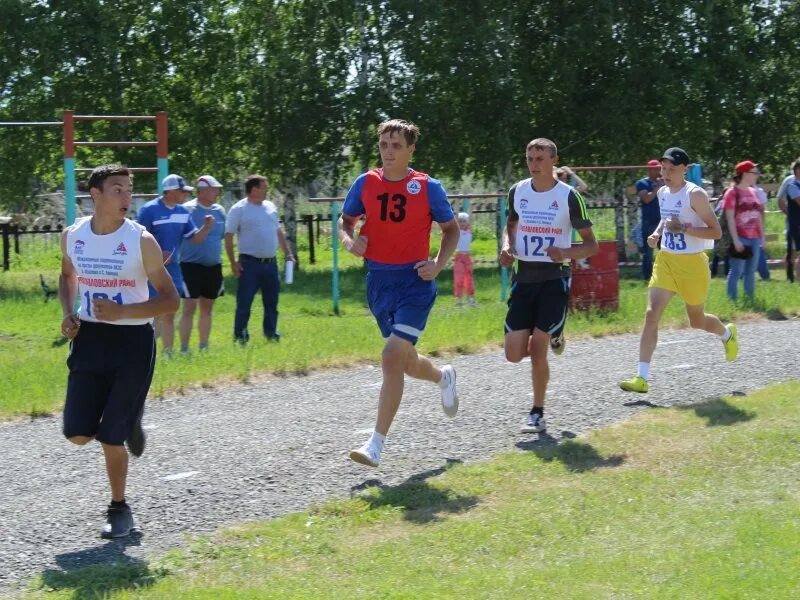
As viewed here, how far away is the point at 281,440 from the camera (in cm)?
852

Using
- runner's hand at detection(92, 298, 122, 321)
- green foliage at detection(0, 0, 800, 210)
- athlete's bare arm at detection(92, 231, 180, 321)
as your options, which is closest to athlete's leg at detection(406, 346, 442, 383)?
athlete's bare arm at detection(92, 231, 180, 321)

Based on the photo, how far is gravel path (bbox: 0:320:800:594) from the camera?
6.59 meters

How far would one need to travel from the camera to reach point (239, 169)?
3069 centimetres

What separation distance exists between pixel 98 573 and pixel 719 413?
4.93m

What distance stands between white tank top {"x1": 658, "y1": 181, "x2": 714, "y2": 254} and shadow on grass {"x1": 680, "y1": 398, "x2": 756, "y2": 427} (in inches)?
49.3

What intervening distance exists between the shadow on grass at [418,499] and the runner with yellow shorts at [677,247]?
312cm

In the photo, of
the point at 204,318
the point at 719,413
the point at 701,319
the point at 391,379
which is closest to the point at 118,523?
the point at 391,379

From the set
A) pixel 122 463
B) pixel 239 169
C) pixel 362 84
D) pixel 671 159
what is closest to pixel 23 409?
pixel 122 463

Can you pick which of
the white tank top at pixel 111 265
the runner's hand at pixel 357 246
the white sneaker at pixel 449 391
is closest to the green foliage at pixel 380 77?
the white sneaker at pixel 449 391

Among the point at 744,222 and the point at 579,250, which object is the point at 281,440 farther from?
the point at 744,222

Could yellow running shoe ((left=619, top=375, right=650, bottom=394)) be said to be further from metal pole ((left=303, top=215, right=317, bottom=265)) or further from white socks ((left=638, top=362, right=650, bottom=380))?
metal pole ((left=303, top=215, right=317, bottom=265))

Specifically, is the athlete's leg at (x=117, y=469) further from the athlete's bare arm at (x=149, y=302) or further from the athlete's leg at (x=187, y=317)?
the athlete's leg at (x=187, y=317)

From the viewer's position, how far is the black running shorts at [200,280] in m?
13.1

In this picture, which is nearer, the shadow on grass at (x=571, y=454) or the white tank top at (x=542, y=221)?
the shadow on grass at (x=571, y=454)
